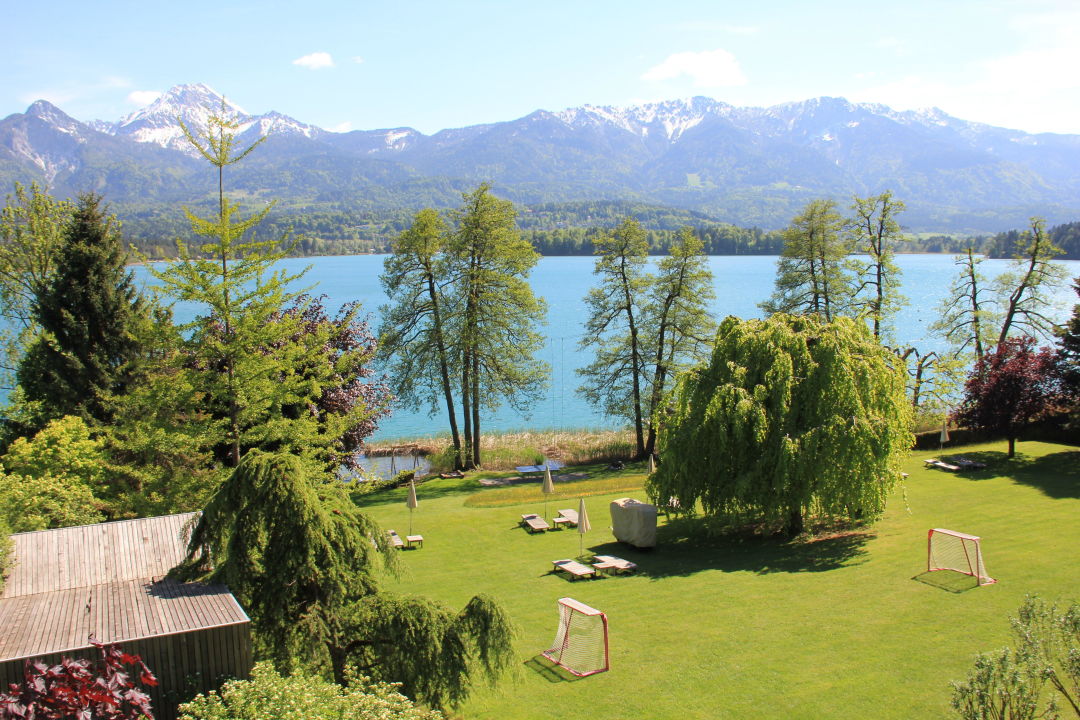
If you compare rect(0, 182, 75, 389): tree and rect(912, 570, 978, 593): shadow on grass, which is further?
rect(0, 182, 75, 389): tree

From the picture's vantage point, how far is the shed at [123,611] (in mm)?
8914

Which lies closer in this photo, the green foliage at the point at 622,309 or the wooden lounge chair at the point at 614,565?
the wooden lounge chair at the point at 614,565

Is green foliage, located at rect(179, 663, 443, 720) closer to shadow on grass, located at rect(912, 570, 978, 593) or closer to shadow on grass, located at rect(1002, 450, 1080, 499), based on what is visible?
shadow on grass, located at rect(912, 570, 978, 593)

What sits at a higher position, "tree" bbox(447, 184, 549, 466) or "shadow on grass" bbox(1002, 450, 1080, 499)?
"tree" bbox(447, 184, 549, 466)

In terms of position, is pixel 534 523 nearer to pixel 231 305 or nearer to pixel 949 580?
pixel 231 305

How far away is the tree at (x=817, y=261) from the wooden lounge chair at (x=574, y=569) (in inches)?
846

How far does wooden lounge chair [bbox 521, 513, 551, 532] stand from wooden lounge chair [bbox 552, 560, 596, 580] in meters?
3.74

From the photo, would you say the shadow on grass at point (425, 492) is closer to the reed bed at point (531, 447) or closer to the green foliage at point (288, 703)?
the reed bed at point (531, 447)

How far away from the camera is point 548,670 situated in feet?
41.4

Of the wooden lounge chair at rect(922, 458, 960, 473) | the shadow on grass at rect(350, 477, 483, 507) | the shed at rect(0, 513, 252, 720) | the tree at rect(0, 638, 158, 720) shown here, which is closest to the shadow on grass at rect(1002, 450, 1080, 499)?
the wooden lounge chair at rect(922, 458, 960, 473)

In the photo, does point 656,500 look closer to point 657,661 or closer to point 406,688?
point 657,661

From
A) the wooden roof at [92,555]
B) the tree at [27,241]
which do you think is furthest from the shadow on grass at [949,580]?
the tree at [27,241]

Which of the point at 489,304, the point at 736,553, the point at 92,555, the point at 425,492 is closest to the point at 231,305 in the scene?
the point at 92,555

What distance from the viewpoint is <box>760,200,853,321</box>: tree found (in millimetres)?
34531
